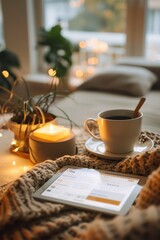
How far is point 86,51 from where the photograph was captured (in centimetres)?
301

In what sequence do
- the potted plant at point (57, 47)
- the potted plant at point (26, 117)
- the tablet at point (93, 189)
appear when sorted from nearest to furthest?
the tablet at point (93, 189), the potted plant at point (26, 117), the potted plant at point (57, 47)

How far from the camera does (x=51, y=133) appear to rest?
1.00 m

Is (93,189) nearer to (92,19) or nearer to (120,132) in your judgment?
(120,132)

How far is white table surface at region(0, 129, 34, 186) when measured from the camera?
0.94 metres

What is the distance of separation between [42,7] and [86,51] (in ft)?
1.66

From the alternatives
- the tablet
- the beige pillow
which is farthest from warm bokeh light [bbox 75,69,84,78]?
the tablet

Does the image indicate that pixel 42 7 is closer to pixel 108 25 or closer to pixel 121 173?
pixel 108 25

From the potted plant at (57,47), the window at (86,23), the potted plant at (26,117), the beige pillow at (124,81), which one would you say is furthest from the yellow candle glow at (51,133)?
the window at (86,23)

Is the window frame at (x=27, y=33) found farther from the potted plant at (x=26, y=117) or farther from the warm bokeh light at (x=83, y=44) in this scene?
the potted plant at (x=26, y=117)

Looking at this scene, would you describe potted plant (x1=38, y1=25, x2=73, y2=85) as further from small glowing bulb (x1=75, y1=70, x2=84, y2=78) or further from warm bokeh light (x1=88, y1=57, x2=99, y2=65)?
warm bokeh light (x1=88, y1=57, x2=99, y2=65)

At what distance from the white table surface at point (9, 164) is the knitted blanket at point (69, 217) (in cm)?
12

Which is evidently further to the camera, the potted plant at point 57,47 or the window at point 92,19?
the window at point 92,19

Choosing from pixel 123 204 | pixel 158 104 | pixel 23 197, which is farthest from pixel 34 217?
pixel 158 104

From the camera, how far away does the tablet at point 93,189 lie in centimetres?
74
